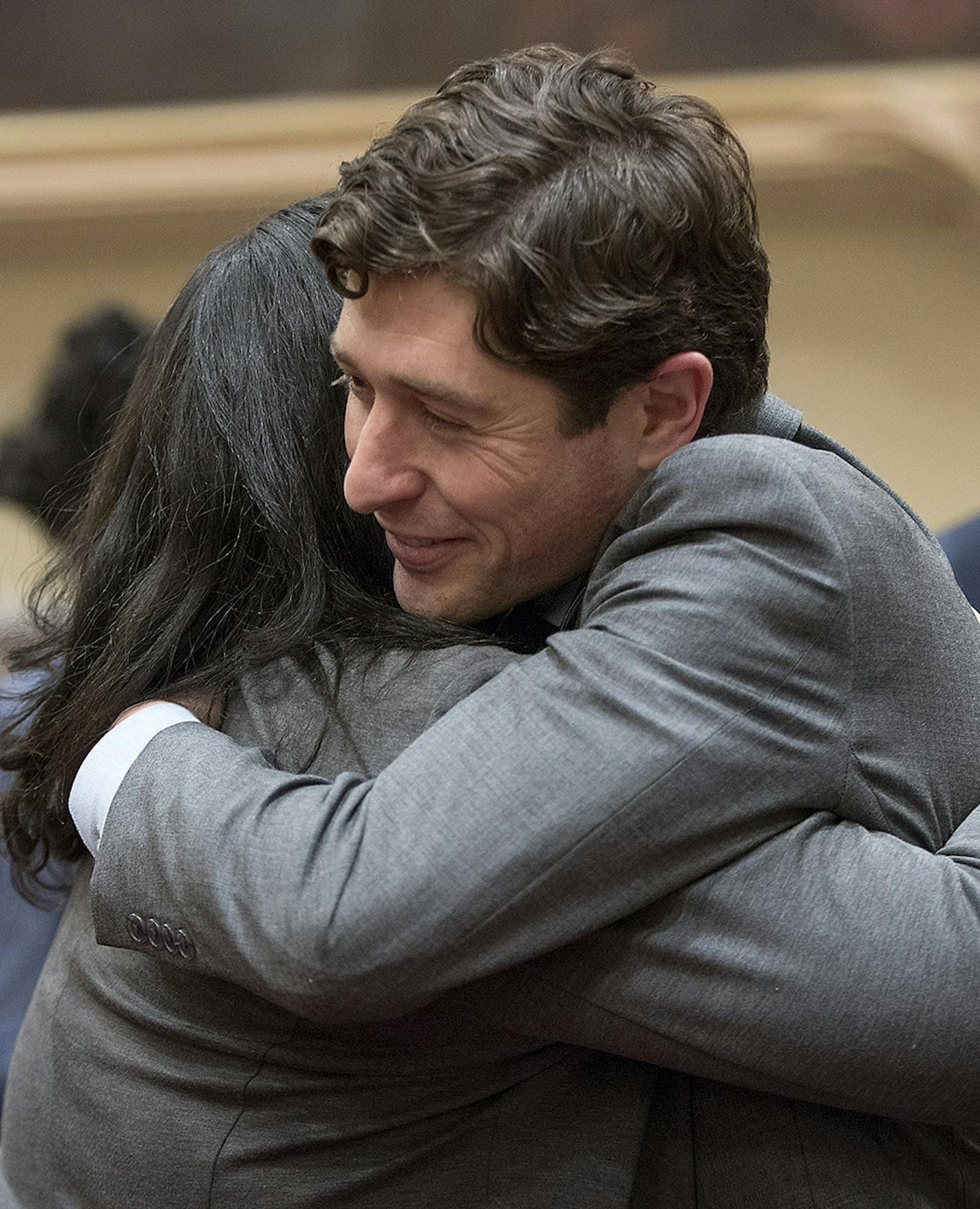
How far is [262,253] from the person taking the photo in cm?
170

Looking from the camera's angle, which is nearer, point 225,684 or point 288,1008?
point 288,1008

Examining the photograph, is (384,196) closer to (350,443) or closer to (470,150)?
(470,150)

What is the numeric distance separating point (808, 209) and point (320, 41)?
6.38ft

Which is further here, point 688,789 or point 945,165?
point 945,165

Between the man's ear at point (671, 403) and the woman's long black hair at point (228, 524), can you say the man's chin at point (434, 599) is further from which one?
the man's ear at point (671, 403)

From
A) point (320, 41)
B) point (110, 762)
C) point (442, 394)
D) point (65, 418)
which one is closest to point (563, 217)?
point (442, 394)

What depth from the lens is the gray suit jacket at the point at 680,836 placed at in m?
1.26

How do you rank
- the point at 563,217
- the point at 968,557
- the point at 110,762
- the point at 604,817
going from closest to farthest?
the point at 604,817
the point at 563,217
the point at 110,762
the point at 968,557

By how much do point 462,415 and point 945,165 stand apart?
14.9ft

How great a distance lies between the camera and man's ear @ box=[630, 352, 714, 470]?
4.94 feet

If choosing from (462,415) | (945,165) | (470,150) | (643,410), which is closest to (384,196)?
(470,150)

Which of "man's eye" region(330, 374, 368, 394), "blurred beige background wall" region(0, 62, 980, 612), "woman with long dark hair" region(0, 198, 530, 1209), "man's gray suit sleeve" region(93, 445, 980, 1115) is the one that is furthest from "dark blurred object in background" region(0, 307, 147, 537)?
"blurred beige background wall" region(0, 62, 980, 612)

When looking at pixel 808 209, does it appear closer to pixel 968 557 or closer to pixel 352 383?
pixel 968 557

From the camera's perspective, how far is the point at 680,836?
1.29m
